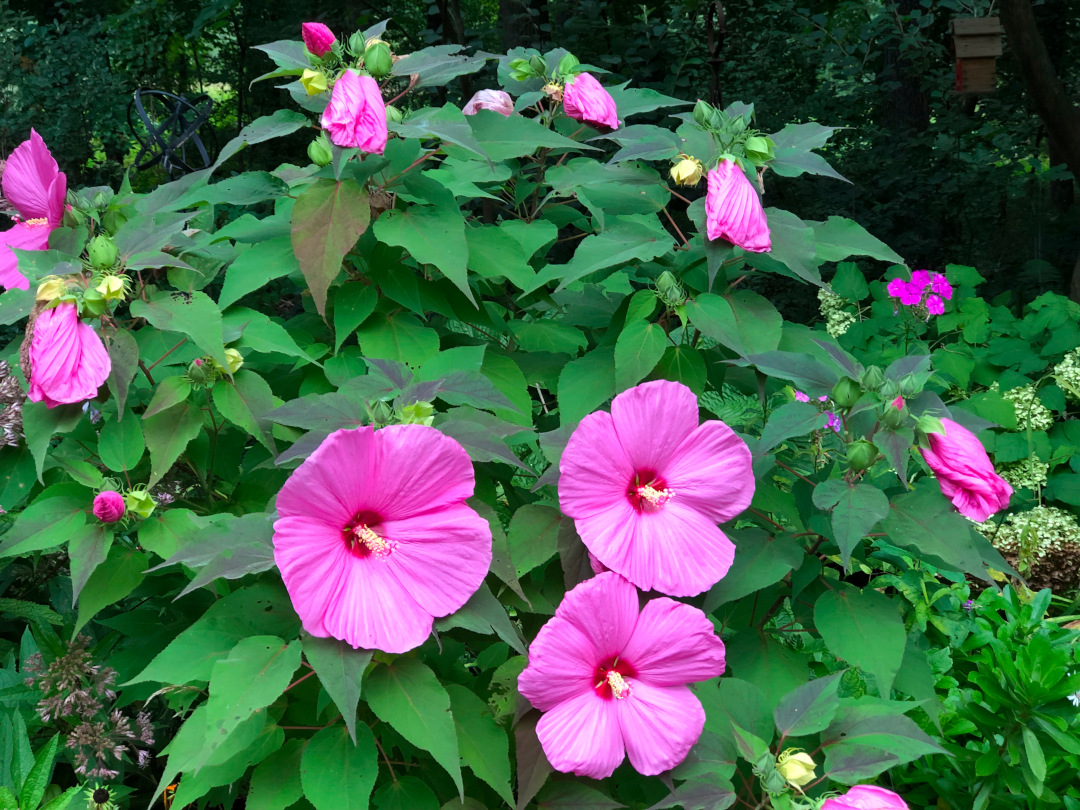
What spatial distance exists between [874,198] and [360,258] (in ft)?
16.2

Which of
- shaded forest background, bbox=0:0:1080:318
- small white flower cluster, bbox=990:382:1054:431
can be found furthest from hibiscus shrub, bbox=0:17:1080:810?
shaded forest background, bbox=0:0:1080:318

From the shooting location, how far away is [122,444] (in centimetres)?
126

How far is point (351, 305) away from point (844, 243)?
0.72 metres

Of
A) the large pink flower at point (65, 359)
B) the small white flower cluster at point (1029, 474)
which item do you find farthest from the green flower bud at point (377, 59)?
the small white flower cluster at point (1029, 474)

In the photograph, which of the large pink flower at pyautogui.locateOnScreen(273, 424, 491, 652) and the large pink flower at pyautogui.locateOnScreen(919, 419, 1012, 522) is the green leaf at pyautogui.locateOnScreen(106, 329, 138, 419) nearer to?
the large pink flower at pyautogui.locateOnScreen(273, 424, 491, 652)

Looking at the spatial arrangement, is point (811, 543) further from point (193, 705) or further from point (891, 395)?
point (193, 705)

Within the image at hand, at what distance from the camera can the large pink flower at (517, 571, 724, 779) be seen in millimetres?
997

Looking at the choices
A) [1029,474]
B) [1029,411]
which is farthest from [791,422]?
[1029,411]

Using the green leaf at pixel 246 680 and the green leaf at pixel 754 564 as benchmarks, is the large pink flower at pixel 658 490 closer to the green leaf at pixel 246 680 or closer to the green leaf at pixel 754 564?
the green leaf at pixel 754 564

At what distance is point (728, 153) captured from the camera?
4.22 feet

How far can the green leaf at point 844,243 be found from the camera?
133 centimetres

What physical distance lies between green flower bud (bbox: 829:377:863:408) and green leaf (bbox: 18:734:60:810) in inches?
54.1

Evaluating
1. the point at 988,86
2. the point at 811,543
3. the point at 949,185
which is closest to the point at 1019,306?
the point at 949,185

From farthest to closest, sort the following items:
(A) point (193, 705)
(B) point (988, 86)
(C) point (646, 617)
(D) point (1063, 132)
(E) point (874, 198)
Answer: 1. (E) point (874, 198)
2. (B) point (988, 86)
3. (D) point (1063, 132)
4. (A) point (193, 705)
5. (C) point (646, 617)
